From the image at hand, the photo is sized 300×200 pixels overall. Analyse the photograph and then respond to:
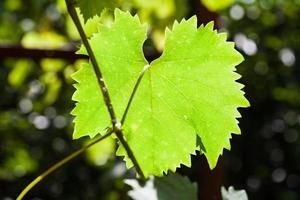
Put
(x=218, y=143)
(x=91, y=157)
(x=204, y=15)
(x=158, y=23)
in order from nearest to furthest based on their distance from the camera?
(x=218, y=143), (x=204, y=15), (x=158, y=23), (x=91, y=157)

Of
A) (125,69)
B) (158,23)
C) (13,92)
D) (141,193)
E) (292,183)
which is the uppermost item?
(13,92)

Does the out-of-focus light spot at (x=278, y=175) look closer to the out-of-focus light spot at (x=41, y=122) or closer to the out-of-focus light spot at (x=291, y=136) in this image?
the out-of-focus light spot at (x=291, y=136)

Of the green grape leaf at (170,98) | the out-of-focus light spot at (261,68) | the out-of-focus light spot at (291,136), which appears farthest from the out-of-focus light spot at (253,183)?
the green grape leaf at (170,98)

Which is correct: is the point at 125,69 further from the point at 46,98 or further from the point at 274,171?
the point at 274,171

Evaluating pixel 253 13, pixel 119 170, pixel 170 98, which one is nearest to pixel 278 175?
pixel 253 13

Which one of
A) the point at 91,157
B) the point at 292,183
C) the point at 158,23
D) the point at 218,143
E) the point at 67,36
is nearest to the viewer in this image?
the point at 218,143

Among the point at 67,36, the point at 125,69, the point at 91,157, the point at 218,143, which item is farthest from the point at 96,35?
the point at 67,36

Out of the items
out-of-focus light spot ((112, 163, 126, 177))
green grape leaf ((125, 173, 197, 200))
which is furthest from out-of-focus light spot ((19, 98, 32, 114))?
green grape leaf ((125, 173, 197, 200))
